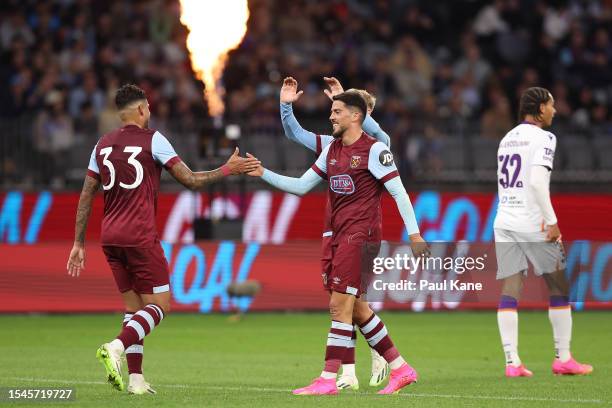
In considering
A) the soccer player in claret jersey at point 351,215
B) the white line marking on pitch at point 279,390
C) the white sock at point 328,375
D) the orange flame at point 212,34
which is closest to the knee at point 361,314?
the soccer player in claret jersey at point 351,215

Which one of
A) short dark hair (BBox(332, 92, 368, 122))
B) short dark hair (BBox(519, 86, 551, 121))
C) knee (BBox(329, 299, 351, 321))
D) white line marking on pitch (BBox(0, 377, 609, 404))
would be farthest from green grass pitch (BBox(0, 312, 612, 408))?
short dark hair (BBox(519, 86, 551, 121))

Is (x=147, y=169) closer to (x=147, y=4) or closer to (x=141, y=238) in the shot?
(x=141, y=238)

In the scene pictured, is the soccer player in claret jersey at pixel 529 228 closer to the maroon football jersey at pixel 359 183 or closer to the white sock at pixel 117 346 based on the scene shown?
the maroon football jersey at pixel 359 183

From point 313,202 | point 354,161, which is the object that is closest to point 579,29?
point 313,202

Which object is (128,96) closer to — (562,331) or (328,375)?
(328,375)

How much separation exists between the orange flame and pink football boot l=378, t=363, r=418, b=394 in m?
13.3

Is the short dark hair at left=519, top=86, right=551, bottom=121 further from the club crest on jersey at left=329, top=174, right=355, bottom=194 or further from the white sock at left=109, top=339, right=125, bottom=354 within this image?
the white sock at left=109, top=339, right=125, bottom=354

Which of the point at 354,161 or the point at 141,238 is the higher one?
the point at 354,161

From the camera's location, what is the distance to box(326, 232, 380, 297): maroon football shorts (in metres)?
10.3

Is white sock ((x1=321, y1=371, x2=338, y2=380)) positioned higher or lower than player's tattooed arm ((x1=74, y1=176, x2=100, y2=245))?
lower

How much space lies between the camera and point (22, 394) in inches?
399

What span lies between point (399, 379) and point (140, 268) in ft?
7.09

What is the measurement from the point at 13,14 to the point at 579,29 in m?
10.7

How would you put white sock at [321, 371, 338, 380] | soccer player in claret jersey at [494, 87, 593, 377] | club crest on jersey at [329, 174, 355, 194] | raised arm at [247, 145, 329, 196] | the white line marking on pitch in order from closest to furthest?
the white line marking on pitch, white sock at [321, 371, 338, 380], club crest on jersey at [329, 174, 355, 194], raised arm at [247, 145, 329, 196], soccer player in claret jersey at [494, 87, 593, 377]
